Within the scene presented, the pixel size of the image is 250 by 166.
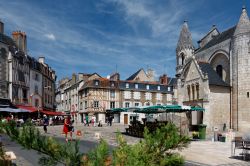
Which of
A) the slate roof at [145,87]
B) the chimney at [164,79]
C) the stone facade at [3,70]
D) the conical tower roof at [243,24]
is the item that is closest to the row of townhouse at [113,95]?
the slate roof at [145,87]

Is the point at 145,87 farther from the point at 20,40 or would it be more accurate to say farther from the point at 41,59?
the point at 20,40

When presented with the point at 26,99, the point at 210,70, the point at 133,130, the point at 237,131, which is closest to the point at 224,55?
the point at 210,70

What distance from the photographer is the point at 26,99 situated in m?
Answer: 37.6

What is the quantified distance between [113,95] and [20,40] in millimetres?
17671

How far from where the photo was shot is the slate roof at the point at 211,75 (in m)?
26.1

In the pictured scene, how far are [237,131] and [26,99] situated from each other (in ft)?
82.6

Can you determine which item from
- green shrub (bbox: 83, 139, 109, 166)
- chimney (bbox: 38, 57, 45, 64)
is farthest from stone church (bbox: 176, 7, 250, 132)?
chimney (bbox: 38, 57, 45, 64)

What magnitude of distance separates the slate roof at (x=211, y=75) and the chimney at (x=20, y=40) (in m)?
23.3

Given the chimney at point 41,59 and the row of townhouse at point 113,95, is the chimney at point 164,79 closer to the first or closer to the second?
the row of townhouse at point 113,95

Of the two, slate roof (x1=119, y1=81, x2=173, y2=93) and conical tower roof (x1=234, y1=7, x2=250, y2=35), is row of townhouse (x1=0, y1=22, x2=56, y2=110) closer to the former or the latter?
slate roof (x1=119, y1=81, x2=173, y2=93)

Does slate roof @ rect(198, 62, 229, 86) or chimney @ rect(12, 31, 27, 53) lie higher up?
chimney @ rect(12, 31, 27, 53)

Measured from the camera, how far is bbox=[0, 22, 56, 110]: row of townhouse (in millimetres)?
32938

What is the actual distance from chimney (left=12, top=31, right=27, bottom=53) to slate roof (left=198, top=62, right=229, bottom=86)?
23317 millimetres

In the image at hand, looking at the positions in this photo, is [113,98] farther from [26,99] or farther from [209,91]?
[209,91]
